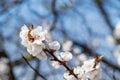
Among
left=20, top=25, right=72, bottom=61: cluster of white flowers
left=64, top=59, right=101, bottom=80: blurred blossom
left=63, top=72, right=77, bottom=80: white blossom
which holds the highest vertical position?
left=20, top=25, right=72, bottom=61: cluster of white flowers

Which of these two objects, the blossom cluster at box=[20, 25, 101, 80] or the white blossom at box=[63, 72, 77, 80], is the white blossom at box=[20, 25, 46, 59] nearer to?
the blossom cluster at box=[20, 25, 101, 80]

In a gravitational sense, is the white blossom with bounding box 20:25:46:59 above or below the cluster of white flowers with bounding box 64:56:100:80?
above

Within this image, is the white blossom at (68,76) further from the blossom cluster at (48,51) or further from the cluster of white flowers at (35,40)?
the cluster of white flowers at (35,40)

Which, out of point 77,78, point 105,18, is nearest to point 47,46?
point 77,78

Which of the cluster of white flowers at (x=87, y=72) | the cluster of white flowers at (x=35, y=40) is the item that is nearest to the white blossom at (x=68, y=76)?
the cluster of white flowers at (x=87, y=72)

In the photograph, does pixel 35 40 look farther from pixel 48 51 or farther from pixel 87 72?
pixel 87 72

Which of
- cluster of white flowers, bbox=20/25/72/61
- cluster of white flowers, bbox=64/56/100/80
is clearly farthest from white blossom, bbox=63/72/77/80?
cluster of white flowers, bbox=20/25/72/61

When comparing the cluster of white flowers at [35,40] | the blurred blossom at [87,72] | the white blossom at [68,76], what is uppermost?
the cluster of white flowers at [35,40]

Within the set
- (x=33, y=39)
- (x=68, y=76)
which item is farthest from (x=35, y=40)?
(x=68, y=76)
